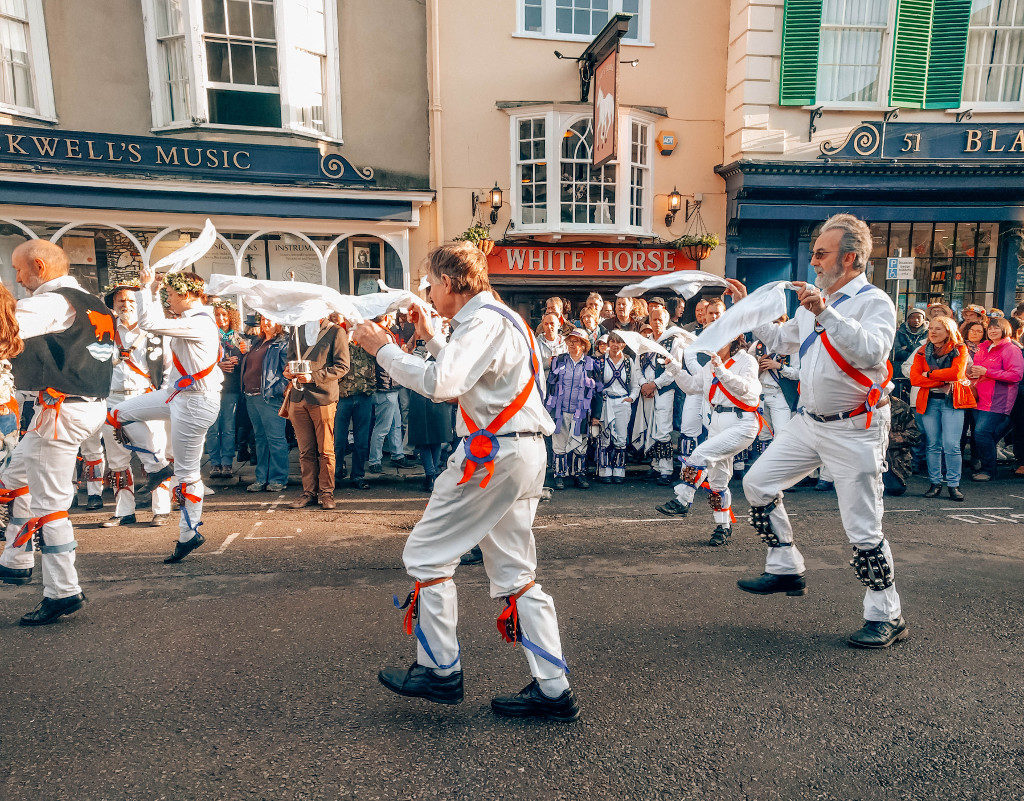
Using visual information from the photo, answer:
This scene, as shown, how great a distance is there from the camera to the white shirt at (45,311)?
3.89 meters

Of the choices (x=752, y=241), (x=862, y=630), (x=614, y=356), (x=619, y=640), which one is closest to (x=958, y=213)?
(x=752, y=241)

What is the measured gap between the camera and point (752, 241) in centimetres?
1329

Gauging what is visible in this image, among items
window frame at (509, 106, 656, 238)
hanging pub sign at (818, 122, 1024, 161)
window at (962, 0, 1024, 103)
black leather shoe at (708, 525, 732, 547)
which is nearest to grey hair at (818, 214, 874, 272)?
black leather shoe at (708, 525, 732, 547)

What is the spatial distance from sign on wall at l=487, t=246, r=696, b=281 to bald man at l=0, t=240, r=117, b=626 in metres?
8.71

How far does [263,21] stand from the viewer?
1134cm

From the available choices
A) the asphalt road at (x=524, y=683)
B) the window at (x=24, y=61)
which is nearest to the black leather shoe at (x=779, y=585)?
the asphalt road at (x=524, y=683)

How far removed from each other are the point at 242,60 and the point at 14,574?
966 centimetres

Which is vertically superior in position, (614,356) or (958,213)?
(958,213)

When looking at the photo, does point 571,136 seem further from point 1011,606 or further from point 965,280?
point 1011,606

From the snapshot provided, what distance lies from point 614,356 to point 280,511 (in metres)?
4.22

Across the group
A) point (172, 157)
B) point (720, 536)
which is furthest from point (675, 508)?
point (172, 157)

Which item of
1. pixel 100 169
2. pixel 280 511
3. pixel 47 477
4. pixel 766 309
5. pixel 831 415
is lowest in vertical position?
pixel 280 511

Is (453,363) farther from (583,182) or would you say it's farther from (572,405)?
(583,182)

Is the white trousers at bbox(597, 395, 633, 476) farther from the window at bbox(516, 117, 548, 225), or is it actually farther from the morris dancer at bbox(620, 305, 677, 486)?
the window at bbox(516, 117, 548, 225)
